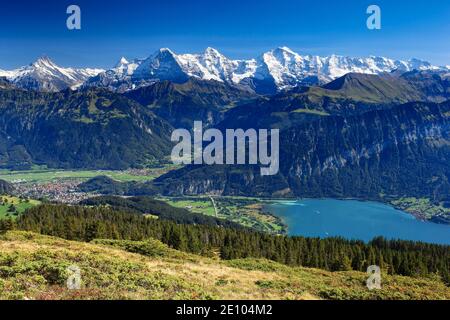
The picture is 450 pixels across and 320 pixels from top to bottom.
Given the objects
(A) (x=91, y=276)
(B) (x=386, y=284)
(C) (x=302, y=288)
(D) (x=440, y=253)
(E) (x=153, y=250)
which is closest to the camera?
(A) (x=91, y=276)

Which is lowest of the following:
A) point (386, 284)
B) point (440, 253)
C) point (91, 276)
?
point (440, 253)

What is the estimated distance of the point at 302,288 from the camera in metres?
41.6

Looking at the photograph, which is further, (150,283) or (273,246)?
(273,246)

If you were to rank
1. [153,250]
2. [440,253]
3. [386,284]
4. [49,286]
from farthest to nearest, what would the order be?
[440,253] < [153,250] < [386,284] < [49,286]

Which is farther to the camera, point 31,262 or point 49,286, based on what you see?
point 31,262

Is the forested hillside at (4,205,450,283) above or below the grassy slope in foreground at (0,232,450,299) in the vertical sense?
below

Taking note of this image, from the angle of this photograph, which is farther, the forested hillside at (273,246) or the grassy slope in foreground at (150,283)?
the forested hillside at (273,246)

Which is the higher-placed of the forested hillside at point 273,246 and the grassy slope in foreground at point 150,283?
the grassy slope in foreground at point 150,283

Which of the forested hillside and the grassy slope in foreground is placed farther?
the forested hillside

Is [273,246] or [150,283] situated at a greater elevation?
[150,283]
